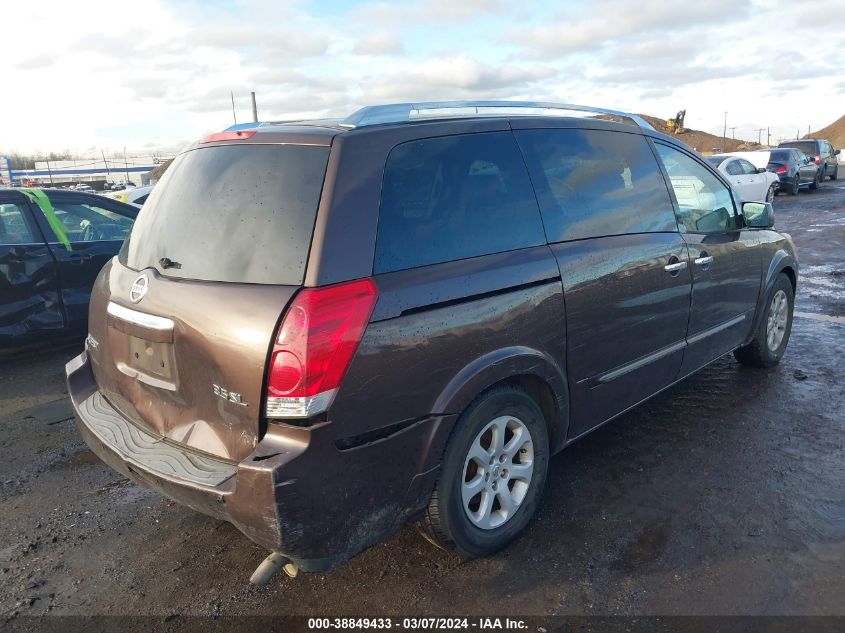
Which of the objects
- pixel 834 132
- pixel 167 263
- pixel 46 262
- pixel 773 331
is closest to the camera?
pixel 167 263

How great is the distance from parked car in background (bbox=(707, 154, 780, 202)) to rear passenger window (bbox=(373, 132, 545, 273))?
13621 mm

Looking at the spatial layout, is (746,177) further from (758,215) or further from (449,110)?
(449,110)

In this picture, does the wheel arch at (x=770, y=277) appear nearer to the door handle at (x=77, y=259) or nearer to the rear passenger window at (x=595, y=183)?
the rear passenger window at (x=595, y=183)

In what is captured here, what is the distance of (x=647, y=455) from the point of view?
12.5 feet

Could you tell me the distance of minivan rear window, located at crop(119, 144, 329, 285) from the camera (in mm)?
2383

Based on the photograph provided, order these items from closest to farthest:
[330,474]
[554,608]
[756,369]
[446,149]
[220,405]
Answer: [330,474] < [220,405] < [554,608] < [446,149] < [756,369]

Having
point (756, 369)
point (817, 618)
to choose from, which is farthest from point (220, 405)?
point (756, 369)

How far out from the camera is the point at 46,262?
19.1 ft

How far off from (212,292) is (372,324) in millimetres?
638

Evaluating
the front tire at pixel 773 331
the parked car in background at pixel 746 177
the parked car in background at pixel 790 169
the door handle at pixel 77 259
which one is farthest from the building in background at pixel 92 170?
the front tire at pixel 773 331

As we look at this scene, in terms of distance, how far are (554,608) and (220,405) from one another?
153cm

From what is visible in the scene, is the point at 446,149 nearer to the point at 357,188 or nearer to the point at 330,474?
the point at 357,188

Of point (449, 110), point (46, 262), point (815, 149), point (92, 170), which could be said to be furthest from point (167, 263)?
point (92, 170)

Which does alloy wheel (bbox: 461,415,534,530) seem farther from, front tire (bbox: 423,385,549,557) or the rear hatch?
the rear hatch
